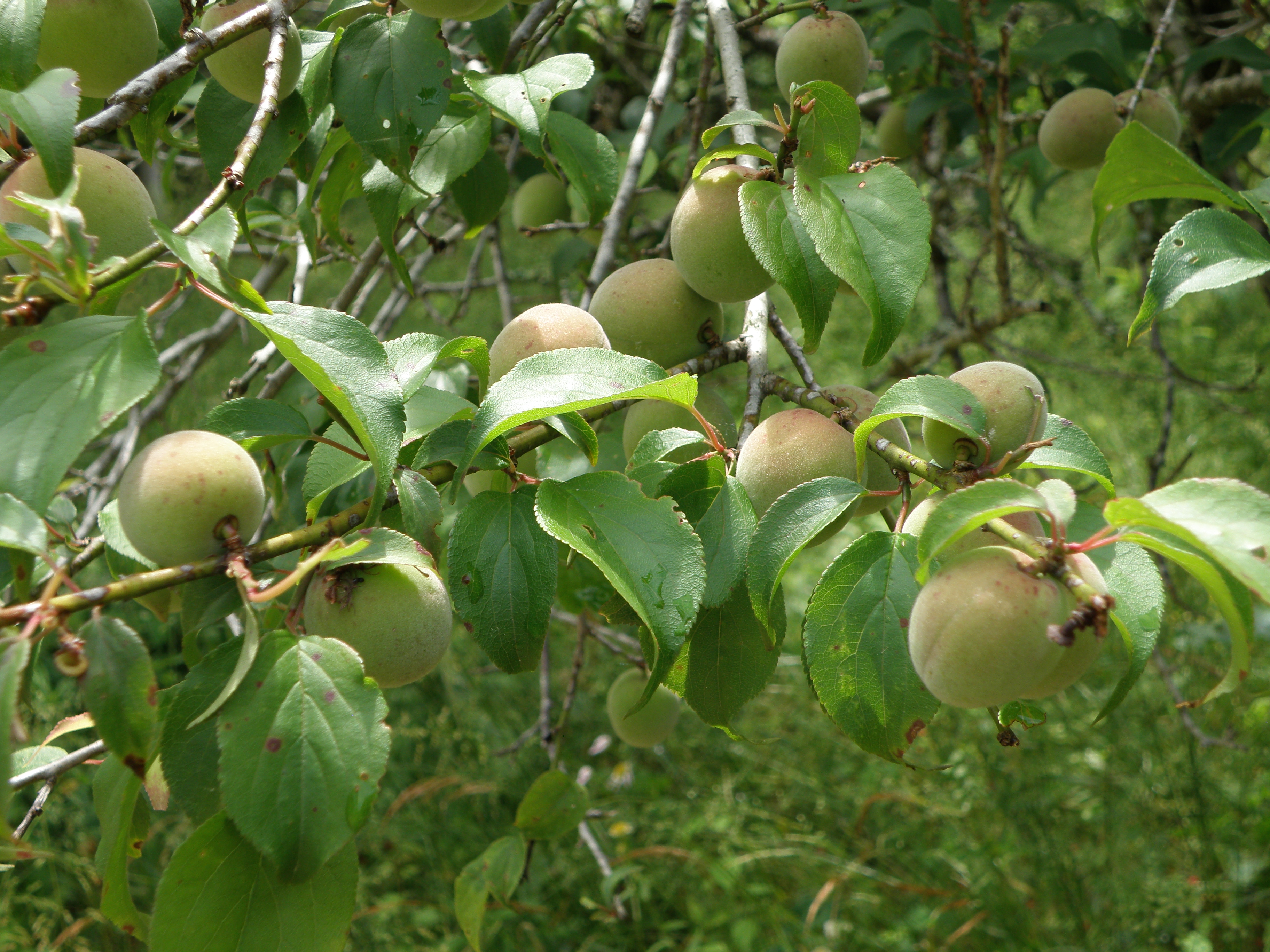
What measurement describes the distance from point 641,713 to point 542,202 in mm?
829

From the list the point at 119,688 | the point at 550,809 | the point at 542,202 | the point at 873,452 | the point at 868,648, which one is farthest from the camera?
the point at 542,202

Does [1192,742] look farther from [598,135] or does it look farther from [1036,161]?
[598,135]

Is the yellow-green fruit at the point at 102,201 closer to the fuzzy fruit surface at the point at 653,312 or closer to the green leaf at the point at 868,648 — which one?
the fuzzy fruit surface at the point at 653,312

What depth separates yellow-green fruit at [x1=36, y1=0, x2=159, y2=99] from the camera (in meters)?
0.66

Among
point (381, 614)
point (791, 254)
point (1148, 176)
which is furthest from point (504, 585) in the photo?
point (1148, 176)

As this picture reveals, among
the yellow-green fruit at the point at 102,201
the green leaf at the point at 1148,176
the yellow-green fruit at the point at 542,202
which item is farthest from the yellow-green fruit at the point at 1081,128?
the yellow-green fruit at the point at 102,201

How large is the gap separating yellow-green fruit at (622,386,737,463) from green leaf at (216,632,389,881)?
0.33 metres

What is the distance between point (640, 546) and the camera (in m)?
0.56

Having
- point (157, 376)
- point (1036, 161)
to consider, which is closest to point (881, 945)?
point (1036, 161)

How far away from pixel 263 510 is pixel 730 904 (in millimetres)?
1563

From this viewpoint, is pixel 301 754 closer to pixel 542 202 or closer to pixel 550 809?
pixel 550 809

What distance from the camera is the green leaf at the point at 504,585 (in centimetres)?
61

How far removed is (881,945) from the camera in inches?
64.4

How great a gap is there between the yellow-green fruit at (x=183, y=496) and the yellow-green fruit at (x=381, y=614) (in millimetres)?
76
